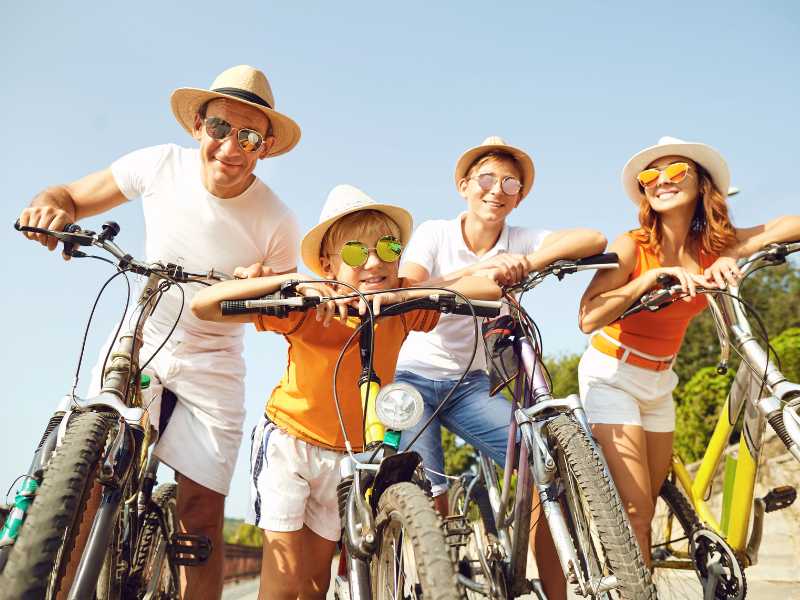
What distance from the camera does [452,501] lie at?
4535 mm

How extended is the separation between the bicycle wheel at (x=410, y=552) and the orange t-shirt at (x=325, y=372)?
0.83m

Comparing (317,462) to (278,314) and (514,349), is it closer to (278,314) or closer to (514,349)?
(278,314)

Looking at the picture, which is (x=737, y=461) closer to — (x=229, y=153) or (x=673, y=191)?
(x=673, y=191)

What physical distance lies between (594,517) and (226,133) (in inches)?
109

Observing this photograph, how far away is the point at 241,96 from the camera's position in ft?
12.5

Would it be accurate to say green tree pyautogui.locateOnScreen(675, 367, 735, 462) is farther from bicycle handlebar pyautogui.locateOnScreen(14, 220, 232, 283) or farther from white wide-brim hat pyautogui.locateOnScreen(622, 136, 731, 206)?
bicycle handlebar pyautogui.locateOnScreen(14, 220, 232, 283)

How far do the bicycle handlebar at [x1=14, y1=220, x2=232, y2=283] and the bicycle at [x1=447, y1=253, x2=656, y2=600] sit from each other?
1461 mm

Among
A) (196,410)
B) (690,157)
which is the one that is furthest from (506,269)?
(196,410)

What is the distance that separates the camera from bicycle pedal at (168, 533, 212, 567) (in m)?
3.53

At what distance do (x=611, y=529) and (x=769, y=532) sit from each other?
19.2 ft

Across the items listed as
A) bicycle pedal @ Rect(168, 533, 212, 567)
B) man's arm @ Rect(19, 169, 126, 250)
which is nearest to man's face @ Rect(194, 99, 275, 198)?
man's arm @ Rect(19, 169, 126, 250)

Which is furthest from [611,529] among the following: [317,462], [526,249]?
[526,249]

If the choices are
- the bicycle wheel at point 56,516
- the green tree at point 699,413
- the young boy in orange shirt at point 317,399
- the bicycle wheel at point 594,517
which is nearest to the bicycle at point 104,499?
the bicycle wheel at point 56,516

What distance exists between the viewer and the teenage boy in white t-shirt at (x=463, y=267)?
12.4 ft
